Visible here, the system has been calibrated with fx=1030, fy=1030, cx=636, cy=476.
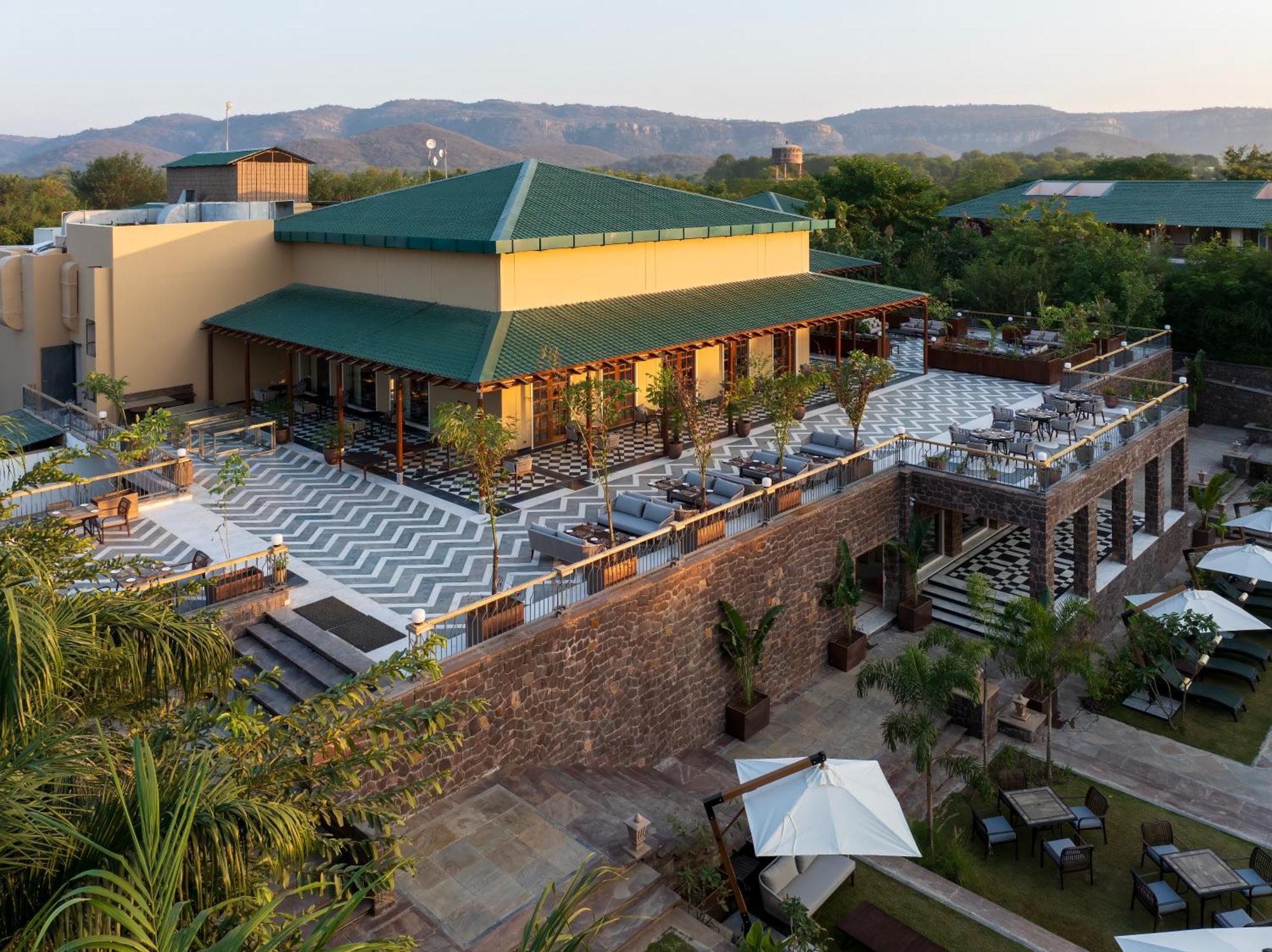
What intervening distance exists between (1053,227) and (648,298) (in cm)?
2072

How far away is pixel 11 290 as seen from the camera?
83.3 ft

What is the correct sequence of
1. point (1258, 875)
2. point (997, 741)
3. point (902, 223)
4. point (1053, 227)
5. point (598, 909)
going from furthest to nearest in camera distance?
point (902, 223), point (1053, 227), point (997, 741), point (1258, 875), point (598, 909)

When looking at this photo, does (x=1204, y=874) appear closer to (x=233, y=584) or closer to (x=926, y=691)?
(x=926, y=691)

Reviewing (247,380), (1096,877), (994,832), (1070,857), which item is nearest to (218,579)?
(994,832)

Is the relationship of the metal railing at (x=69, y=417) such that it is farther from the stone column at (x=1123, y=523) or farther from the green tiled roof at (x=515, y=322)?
the stone column at (x=1123, y=523)

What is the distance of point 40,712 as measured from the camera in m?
4.91

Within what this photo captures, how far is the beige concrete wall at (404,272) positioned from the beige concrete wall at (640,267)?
0.61 metres

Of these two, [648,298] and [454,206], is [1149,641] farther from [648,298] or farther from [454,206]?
[454,206]

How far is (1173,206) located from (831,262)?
2761 cm

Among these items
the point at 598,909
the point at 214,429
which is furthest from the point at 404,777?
the point at 214,429

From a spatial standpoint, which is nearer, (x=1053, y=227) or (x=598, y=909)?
(x=598, y=909)

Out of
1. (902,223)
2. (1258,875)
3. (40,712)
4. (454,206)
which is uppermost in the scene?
(902,223)

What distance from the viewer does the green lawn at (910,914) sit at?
442 inches

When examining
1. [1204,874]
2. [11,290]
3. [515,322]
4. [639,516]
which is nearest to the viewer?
[1204,874]
